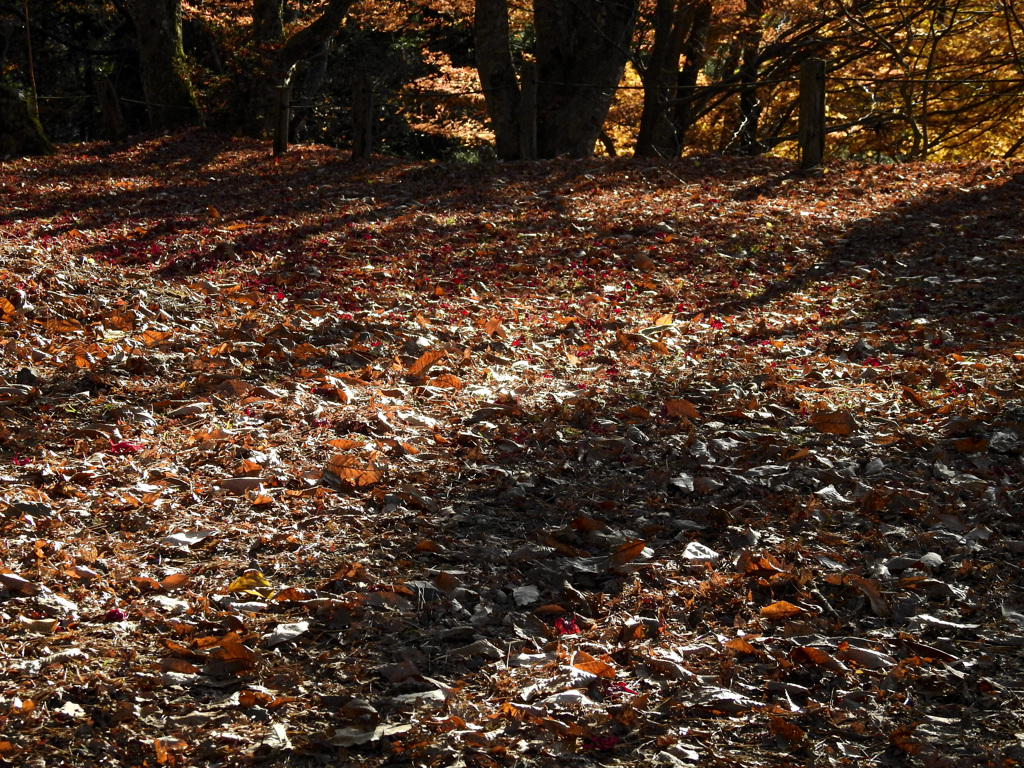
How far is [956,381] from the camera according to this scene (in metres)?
5.68

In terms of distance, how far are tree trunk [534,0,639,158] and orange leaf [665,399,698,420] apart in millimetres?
8071

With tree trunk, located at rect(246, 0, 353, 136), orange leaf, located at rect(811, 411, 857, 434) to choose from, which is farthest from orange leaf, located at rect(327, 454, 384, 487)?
tree trunk, located at rect(246, 0, 353, 136)

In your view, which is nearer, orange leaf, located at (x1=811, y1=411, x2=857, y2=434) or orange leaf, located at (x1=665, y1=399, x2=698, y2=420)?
orange leaf, located at (x1=811, y1=411, x2=857, y2=434)

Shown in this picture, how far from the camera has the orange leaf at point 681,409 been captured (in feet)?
17.1

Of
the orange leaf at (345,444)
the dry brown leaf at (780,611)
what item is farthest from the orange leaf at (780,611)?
the orange leaf at (345,444)

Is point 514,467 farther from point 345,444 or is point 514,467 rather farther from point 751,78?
point 751,78

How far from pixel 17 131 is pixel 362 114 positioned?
17.7 feet

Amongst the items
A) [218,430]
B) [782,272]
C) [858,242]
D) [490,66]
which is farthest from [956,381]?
[490,66]

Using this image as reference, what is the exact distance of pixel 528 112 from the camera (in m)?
11.7

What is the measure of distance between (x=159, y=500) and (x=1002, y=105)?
16.4 m

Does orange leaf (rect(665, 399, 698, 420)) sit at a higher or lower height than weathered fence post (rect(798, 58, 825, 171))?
lower

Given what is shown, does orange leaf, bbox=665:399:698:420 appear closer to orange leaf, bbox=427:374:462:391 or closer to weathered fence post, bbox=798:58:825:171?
orange leaf, bbox=427:374:462:391

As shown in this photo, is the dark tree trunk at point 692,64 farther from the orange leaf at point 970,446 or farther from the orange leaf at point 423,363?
the orange leaf at point 970,446

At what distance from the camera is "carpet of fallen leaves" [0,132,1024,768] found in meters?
2.82
